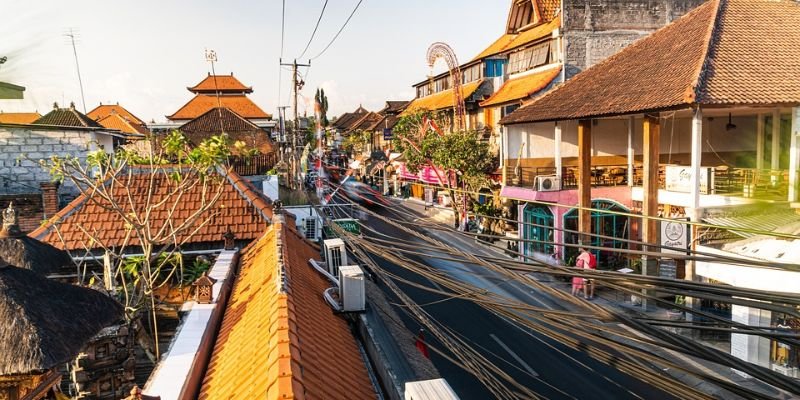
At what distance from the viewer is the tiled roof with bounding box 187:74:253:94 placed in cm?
5534

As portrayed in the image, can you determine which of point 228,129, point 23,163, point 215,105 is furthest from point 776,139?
point 215,105

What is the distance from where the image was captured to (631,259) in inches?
842

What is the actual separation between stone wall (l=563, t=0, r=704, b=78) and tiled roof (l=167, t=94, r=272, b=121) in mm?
33048

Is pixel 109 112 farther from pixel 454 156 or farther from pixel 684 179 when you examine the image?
pixel 684 179

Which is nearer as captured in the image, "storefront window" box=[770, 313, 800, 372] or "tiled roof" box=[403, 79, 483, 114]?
"storefront window" box=[770, 313, 800, 372]

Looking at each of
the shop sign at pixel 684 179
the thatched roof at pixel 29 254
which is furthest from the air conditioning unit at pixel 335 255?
the shop sign at pixel 684 179

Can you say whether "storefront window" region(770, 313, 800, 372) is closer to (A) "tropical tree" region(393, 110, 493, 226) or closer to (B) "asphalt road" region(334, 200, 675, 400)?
(B) "asphalt road" region(334, 200, 675, 400)

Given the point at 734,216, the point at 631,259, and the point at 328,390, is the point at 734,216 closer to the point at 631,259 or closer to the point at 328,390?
the point at 631,259

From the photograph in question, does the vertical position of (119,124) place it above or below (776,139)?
above

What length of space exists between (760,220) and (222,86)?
4900 centimetres

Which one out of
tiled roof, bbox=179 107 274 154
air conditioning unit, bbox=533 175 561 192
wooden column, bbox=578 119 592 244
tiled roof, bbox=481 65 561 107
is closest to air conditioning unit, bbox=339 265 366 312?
wooden column, bbox=578 119 592 244

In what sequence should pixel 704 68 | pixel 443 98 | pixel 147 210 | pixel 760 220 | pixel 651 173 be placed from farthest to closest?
pixel 443 98 < pixel 651 173 < pixel 704 68 < pixel 760 220 < pixel 147 210

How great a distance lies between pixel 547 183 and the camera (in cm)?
2366

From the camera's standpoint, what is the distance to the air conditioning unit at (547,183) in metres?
23.5
